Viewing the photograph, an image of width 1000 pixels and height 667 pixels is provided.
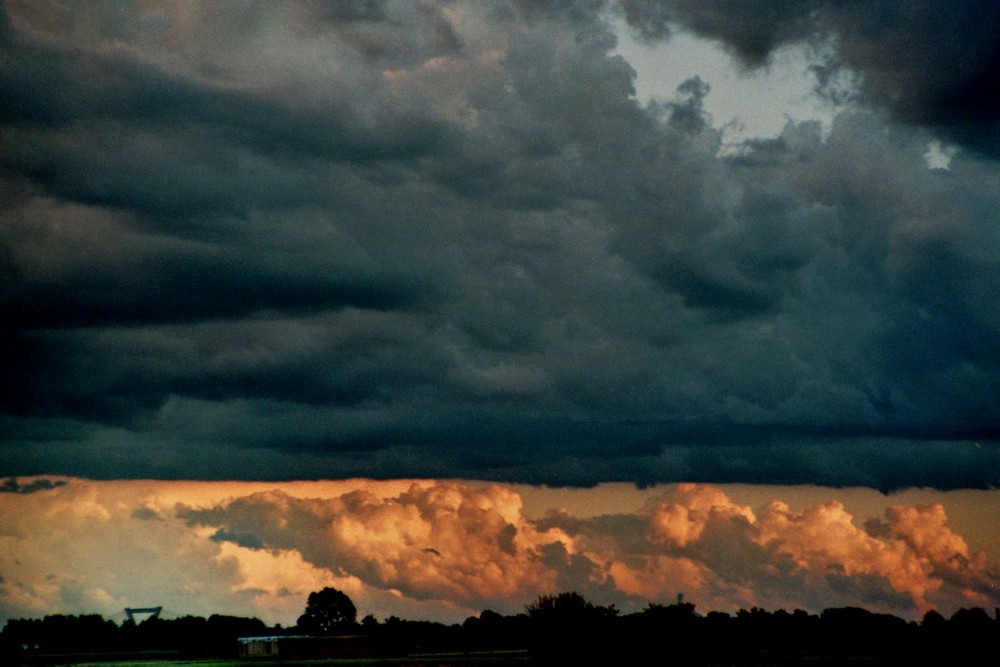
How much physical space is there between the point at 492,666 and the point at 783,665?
4099cm

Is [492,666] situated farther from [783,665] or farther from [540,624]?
[783,665]

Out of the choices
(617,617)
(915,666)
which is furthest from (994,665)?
(617,617)

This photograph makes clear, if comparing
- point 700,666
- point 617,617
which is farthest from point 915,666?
point 617,617

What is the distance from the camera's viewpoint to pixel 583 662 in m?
194

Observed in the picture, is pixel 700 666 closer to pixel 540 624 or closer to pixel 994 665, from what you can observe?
pixel 540 624

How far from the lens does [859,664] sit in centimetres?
19562

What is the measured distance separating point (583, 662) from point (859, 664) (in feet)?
131

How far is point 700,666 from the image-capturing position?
645 feet

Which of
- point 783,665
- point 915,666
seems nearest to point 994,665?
point 915,666

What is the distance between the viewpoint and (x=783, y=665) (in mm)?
188000

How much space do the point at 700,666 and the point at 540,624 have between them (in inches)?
942

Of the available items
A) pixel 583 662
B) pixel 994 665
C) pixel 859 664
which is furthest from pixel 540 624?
pixel 994 665

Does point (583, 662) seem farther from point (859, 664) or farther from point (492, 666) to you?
point (859, 664)

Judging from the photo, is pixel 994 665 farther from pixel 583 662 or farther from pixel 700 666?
pixel 583 662
